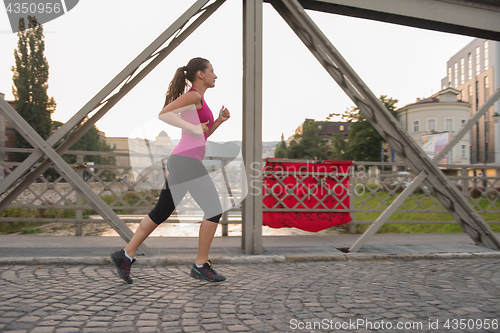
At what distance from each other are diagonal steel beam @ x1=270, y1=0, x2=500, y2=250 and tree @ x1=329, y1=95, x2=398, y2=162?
43219mm

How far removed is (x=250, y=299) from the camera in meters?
3.02

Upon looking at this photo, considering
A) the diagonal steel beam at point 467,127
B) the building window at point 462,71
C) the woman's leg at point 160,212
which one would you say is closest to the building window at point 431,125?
the building window at point 462,71

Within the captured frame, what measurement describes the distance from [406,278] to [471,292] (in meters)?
0.64

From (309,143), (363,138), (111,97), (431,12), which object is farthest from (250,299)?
(309,143)

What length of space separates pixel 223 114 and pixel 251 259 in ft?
6.05

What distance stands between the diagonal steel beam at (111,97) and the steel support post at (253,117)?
0.53 meters

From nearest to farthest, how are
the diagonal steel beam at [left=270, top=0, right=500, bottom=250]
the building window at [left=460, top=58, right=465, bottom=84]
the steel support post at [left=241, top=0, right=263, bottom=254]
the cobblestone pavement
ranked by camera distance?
1. the cobblestone pavement
2. the steel support post at [left=241, top=0, right=263, bottom=254]
3. the diagonal steel beam at [left=270, top=0, right=500, bottom=250]
4. the building window at [left=460, top=58, right=465, bottom=84]

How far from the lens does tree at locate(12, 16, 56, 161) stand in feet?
127

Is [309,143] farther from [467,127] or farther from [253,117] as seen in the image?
[253,117]

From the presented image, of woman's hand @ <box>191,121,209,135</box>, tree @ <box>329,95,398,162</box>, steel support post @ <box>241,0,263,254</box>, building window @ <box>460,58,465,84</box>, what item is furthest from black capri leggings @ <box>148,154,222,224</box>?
building window @ <box>460,58,465,84</box>

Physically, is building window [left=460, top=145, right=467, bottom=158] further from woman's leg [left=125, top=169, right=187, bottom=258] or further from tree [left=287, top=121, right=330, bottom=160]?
woman's leg [left=125, top=169, right=187, bottom=258]

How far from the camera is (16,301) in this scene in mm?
2803

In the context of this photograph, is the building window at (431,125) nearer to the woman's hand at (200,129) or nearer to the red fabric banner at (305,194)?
the red fabric banner at (305,194)

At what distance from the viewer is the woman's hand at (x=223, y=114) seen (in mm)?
3715
